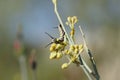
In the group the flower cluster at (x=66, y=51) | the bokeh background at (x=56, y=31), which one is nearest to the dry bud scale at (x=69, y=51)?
the flower cluster at (x=66, y=51)

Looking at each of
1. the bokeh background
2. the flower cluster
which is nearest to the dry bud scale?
the flower cluster

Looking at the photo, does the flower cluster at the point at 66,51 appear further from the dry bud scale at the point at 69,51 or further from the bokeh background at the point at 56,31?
the bokeh background at the point at 56,31

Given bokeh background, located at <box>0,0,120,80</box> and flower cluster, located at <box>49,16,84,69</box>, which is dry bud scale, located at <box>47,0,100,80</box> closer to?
flower cluster, located at <box>49,16,84,69</box>

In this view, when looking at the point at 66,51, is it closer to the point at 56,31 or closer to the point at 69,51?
the point at 69,51

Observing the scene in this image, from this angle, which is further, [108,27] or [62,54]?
[108,27]

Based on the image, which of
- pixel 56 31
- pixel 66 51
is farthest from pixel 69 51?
pixel 56 31

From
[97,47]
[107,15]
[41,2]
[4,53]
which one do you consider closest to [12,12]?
[41,2]

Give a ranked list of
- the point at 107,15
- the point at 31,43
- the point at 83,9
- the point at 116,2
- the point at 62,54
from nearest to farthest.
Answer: the point at 62,54
the point at 116,2
the point at 107,15
the point at 83,9
the point at 31,43

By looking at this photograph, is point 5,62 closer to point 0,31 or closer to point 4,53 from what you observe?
point 4,53
